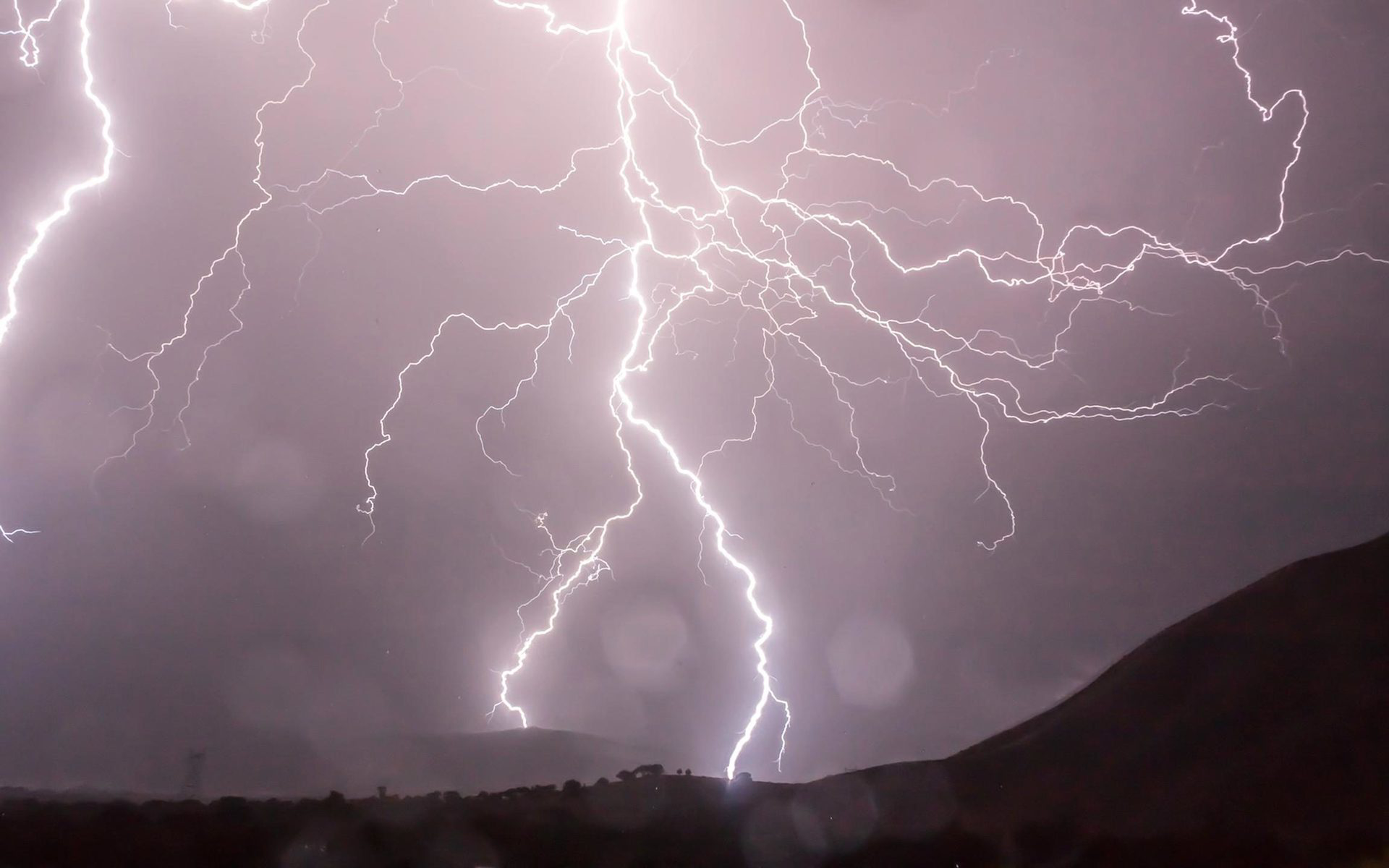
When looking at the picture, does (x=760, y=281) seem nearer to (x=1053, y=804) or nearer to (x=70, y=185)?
(x=1053, y=804)

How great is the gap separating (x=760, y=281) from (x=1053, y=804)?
6.67ft

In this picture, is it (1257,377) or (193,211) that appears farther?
(1257,377)

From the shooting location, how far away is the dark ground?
8.38 ft

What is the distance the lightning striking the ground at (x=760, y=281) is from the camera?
276 cm

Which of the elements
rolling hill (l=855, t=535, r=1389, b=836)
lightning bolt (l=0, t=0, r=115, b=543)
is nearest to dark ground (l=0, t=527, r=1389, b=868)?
rolling hill (l=855, t=535, r=1389, b=836)

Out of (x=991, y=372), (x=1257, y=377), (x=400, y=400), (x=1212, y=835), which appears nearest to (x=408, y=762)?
(x=400, y=400)

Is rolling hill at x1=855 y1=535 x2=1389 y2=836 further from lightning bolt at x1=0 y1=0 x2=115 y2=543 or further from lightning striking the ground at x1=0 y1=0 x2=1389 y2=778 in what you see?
lightning bolt at x1=0 y1=0 x2=115 y2=543

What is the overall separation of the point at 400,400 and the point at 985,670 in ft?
7.43

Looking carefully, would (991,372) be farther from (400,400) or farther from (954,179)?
(400,400)

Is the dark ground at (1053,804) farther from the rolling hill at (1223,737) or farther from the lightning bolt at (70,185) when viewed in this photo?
the lightning bolt at (70,185)

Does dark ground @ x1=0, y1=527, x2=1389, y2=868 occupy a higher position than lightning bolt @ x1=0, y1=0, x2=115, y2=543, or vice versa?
lightning bolt @ x1=0, y1=0, x2=115, y2=543

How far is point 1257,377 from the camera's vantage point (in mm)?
3000

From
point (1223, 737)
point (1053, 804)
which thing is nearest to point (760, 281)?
point (1053, 804)

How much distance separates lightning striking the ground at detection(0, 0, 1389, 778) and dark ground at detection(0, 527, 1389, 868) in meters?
0.31
